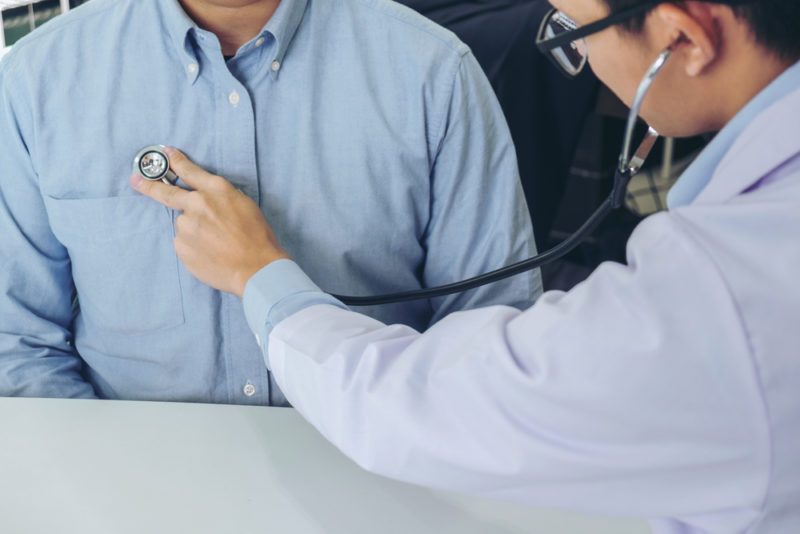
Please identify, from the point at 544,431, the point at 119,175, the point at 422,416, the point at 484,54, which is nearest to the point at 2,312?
the point at 119,175

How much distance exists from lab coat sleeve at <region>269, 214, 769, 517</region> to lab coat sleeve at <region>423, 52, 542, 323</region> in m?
0.42

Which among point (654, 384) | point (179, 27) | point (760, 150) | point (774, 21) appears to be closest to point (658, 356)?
point (654, 384)

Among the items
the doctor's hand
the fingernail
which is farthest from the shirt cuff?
the fingernail

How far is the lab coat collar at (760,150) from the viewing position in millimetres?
788

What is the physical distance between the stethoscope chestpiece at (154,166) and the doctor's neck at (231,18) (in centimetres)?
17

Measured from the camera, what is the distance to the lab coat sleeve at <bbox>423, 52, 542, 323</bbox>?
4.23 feet

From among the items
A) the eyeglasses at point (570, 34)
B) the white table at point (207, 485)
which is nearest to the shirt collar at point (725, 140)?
the eyeglasses at point (570, 34)

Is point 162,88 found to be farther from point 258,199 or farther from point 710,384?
point 710,384

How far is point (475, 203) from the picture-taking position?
1308mm

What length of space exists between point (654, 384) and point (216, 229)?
0.60m

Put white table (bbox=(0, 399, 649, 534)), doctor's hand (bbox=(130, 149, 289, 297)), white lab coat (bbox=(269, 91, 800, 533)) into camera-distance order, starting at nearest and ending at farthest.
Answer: white lab coat (bbox=(269, 91, 800, 533))
white table (bbox=(0, 399, 649, 534))
doctor's hand (bbox=(130, 149, 289, 297))

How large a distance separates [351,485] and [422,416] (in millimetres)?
265

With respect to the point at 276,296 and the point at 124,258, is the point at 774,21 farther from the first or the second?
the point at 124,258

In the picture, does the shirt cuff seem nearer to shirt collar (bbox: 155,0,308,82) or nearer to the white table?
the white table
